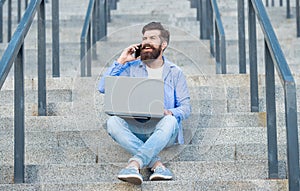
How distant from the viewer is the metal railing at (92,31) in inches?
216

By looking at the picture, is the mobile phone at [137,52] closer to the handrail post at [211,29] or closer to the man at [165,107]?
the man at [165,107]

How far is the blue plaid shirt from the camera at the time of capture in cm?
416

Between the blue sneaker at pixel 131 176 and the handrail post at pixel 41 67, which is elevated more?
the handrail post at pixel 41 67

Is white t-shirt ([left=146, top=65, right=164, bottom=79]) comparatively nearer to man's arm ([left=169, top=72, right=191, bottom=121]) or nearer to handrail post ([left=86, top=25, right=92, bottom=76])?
man's arm ([left=169, top=72, right=191, bottom=121])

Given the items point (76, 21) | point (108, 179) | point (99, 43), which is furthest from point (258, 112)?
point (76, 21)

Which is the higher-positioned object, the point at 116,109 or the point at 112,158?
the point at 116,109

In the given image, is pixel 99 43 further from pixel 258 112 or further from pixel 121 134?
pixel 121 134

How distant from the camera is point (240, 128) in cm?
440

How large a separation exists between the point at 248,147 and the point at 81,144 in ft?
2.81

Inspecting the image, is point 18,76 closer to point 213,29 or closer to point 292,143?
point 292,143

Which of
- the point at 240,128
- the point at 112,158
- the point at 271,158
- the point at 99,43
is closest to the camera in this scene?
the point at 271,158

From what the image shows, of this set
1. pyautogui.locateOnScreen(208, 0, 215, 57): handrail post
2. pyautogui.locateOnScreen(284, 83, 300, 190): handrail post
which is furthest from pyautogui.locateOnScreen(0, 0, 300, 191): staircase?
pyautogui.locateOnScreen(208, 0, 215, 57): handrail post

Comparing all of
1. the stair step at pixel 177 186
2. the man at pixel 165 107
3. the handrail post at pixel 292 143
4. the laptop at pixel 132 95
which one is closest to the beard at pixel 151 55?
the man at pixel 165 107

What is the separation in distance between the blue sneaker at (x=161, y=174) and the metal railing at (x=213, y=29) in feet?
5.29
